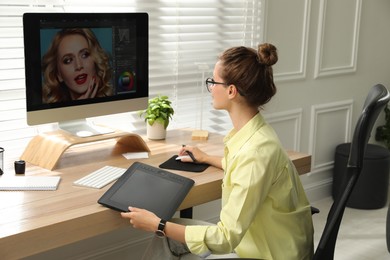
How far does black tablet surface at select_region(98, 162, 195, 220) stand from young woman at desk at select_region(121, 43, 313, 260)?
0.07 m

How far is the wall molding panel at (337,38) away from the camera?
152 inches

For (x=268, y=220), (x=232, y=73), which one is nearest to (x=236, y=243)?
(x=268, y=220)

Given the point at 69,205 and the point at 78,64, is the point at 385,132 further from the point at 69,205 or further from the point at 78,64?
the point at 69,205

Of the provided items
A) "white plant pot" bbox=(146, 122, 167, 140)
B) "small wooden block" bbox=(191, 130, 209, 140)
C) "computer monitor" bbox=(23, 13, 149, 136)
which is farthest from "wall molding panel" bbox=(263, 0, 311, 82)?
"computer monitor" bbox=(23, 13, 149, 136)

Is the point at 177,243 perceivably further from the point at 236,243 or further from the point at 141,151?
the point at 141,151

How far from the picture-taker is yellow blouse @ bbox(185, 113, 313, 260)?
5.93ft

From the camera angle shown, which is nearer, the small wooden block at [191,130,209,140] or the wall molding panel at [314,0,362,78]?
the small wooden block at [191,130,209,140]

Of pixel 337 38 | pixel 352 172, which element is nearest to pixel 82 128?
pixel 352 172

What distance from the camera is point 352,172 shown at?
1845 millimetres

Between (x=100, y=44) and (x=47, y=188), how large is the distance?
661 mm

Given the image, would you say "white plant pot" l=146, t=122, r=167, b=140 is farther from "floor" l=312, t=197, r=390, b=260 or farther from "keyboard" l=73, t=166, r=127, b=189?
"floor" l=312, t=197, r=390, b=260

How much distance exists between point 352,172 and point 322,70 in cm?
218

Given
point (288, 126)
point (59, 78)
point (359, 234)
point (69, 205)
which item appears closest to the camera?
point (69, 205)

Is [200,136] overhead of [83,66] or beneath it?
beneath
